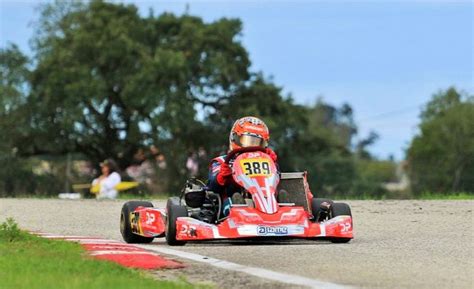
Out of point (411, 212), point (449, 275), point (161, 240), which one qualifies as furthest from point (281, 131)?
point (449, 275)

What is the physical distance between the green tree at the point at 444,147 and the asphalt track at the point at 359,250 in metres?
71.2

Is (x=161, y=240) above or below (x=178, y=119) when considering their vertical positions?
below

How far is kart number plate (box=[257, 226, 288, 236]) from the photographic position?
13.1m

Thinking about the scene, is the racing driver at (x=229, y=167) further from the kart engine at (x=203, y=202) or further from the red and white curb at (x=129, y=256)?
the red and white curb at (x=129, y=256)

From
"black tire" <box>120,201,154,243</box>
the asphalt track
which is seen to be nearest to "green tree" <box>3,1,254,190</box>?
the asphalt track

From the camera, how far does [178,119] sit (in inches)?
2199

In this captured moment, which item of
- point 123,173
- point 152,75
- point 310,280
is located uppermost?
point 152,75

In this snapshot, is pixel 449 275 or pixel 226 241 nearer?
pixel 449 275

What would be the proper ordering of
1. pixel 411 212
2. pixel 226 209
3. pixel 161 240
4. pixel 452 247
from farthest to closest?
pixel 411 212, pixel 161 240, pixel 226 209, pixel 452 247

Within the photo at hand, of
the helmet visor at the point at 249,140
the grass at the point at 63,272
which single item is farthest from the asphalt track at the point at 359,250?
the helmet visor at the point at 249,140

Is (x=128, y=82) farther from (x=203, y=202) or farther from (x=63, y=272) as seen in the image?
(x=63, y=272)

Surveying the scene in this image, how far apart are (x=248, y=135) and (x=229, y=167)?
23.7 inches

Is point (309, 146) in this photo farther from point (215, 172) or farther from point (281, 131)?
point (215, 172)

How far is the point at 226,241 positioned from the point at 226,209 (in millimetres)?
524
